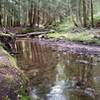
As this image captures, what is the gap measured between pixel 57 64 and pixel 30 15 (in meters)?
31.5

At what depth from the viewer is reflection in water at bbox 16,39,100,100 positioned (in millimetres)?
9352

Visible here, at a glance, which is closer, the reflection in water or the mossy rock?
the mossy rock

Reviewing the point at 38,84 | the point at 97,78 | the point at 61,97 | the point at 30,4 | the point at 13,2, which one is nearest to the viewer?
the point at 61,97

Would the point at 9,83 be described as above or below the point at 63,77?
above

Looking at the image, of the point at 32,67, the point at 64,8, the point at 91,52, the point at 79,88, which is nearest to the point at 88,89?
the point at 79,88

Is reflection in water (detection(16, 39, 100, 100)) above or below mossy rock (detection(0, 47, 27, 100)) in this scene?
below

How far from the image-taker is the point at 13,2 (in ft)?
109

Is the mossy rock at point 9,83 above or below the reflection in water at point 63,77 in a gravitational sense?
above

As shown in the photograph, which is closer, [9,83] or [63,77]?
[9,83]

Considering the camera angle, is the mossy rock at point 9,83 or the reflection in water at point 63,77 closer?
the mossy rock at point 9,83

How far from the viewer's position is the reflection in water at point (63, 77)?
30.7 ft

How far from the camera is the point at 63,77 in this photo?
12102mm

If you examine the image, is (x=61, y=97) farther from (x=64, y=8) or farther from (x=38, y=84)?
(x=64, y=8)

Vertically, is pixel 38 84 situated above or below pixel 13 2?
below
